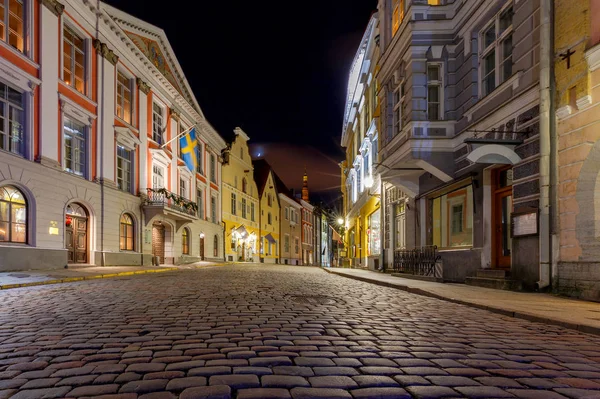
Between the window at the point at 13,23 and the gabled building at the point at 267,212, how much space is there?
37.7 m

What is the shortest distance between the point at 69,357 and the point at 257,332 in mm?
2016

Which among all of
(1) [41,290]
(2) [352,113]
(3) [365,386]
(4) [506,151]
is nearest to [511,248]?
(4) [506,151]

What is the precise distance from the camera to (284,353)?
432 cm

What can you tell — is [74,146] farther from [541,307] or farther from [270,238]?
[270,238]

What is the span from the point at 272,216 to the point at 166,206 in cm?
3267

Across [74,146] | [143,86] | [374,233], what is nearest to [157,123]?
[143,86]

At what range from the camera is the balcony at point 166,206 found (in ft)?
87.4

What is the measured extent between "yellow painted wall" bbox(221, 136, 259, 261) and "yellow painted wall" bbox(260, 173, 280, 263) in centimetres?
205

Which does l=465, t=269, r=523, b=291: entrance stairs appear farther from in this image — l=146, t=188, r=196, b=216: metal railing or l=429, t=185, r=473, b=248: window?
l=146, t=188, r=196, b=216: metal railing

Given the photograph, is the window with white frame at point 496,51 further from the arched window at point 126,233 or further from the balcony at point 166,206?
the balcony at point 166,206

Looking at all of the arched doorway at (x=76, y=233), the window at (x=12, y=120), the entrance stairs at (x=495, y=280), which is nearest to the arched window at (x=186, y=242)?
the arched doorway at (x=76, y=233)

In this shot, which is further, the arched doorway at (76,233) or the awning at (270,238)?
the awning at (270,238)

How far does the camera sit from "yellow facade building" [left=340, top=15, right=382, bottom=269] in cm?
2408

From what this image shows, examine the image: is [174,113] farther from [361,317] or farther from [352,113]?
[361,317]
